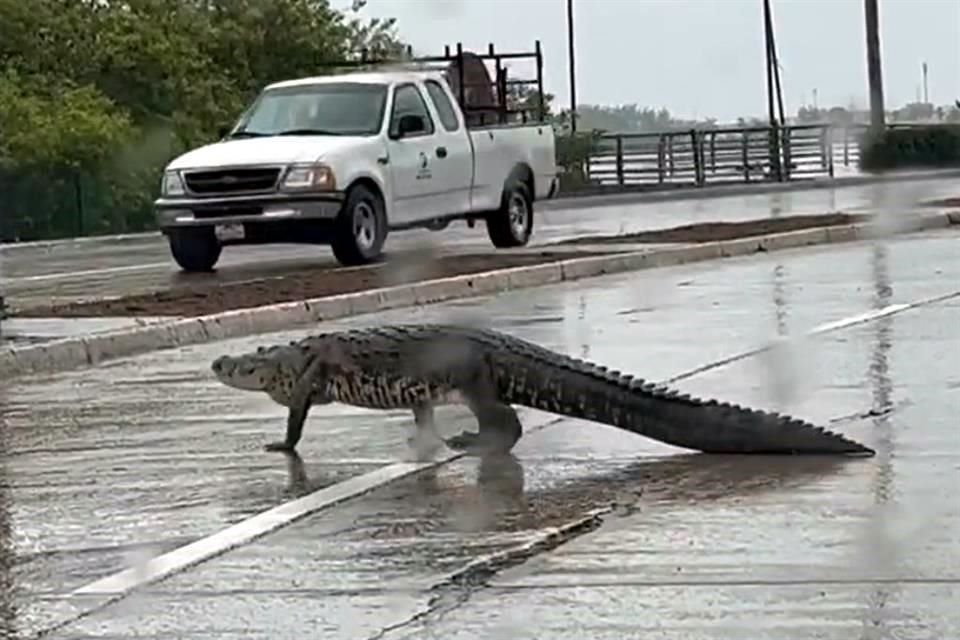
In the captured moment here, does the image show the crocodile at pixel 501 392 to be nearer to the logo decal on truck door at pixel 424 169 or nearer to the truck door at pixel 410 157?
the truck door at pixel 410 157

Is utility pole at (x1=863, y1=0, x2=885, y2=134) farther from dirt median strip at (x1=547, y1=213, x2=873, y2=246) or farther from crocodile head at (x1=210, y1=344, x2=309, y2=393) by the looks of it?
dirt median strip at (x1=547, y1=213, x2=873, y2=246)

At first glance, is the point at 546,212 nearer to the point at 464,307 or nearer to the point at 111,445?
the point at 464,307

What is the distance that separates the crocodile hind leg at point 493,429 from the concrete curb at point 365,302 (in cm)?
182

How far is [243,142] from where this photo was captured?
2297 cm

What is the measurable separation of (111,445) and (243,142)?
12.7 metres

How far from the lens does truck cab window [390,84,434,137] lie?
22.8m

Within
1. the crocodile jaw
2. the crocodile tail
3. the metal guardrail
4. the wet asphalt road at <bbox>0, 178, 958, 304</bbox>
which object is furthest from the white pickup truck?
the crocodile tail

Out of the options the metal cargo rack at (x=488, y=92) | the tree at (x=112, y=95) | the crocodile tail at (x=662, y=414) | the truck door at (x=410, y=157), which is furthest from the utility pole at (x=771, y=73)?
the tree at (x=112, y=95)

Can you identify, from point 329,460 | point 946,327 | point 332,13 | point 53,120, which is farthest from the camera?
point 53,120

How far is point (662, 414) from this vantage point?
9375 mm

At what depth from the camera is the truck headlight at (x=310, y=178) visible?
71.9 feet

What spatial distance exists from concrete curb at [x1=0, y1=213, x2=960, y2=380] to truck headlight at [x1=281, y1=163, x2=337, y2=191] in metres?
2.50

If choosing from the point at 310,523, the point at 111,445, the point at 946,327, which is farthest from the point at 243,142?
the point at 310,523

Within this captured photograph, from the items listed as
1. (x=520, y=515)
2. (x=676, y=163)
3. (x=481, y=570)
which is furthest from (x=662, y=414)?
(x=676, y=163)
